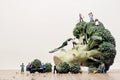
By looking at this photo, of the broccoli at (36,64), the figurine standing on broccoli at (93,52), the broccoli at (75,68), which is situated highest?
the figurine standing on broccoli at (93,52)

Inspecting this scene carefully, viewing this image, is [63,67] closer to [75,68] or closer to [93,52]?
[75,68]

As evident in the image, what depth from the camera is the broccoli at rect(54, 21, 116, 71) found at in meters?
7.03

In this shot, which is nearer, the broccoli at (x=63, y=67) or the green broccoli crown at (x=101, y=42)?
the broccoli at (x=63, y=67)

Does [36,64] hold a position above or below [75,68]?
above

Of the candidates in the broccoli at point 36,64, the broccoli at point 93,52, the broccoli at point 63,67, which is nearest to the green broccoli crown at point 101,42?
the broccoli at point 93,52

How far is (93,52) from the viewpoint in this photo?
712 centimetres

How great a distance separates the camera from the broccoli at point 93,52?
7031mm

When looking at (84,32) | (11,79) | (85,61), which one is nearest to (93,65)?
(85,61)

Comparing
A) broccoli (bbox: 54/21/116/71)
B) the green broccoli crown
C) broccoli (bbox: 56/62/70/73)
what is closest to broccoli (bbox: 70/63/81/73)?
broccoli (bbox: 56/62/70/73)

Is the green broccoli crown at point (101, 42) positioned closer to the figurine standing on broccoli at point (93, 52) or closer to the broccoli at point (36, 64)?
the figurine standing on broccoli at point (93, 52)

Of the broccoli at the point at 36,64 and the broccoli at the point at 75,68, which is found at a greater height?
the broccoli at the point at 36,64

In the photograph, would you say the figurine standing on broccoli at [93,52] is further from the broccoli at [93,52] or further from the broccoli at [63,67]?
the broccoli at [63,67]

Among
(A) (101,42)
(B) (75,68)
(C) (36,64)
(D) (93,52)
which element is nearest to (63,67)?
(B) (75,68)

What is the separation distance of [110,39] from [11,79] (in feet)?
7.96
